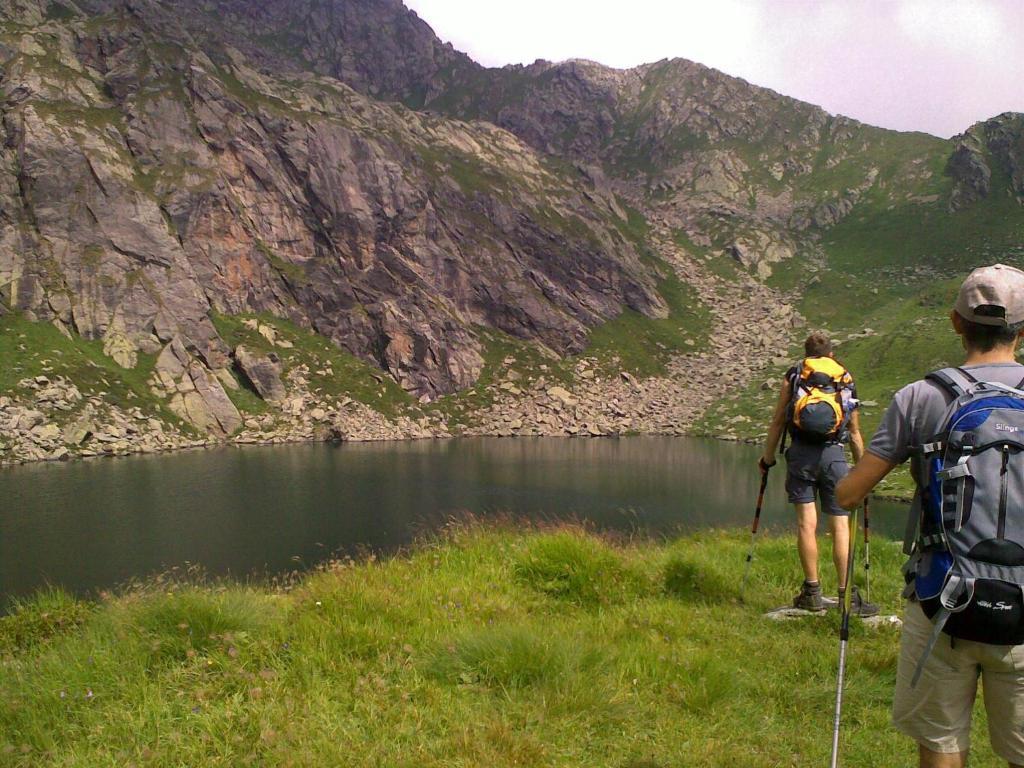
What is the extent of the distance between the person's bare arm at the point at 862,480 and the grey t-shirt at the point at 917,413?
5cm

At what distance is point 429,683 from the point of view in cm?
504

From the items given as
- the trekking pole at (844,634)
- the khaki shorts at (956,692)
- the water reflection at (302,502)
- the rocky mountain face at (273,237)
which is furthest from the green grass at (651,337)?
the khaki shorts at (956,692)

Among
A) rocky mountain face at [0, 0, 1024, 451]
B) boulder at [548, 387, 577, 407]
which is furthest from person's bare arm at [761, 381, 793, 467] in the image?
boulder at [548, 387, 577, 407]

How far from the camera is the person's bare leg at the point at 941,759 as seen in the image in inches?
127

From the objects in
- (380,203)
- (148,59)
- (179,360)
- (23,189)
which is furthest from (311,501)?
(148,59)

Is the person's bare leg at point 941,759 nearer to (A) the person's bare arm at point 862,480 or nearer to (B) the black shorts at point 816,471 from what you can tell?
(A) the person's bare arm at point 862,480

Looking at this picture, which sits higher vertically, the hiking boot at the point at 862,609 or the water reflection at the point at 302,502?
the hiking boot at the point at 862,609

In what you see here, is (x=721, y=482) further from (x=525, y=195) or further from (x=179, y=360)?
(x=525, y=195)

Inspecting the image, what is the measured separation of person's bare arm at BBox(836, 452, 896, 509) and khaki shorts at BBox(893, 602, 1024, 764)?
65 cm

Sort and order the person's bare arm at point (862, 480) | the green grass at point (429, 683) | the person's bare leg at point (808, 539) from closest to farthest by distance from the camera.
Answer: the person's bare arm at point (862, 480), the green grass at point (429, 683), the person's bare leg at point (808, 539)

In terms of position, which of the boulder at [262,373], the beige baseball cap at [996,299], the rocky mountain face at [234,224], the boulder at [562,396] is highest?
the rocky mountain face at [234,224]

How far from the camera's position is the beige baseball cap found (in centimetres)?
333

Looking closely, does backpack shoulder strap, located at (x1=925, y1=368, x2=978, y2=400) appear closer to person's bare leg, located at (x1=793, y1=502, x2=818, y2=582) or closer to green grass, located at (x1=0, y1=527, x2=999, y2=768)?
green grass, located at (x1=0, y1=527, x2=999, y2=768)

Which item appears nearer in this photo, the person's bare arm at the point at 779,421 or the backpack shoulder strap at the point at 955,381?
the backpack shoulder strap at the point at 955,381
